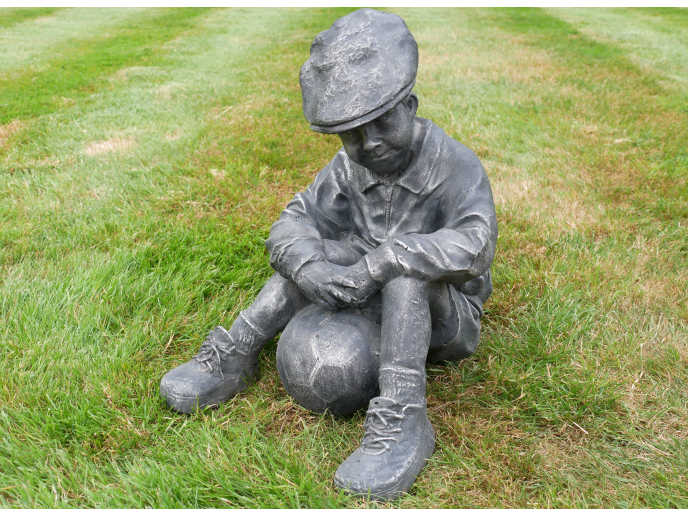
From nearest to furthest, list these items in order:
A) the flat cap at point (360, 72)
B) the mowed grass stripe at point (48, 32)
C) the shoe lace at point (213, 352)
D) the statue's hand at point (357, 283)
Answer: the flat cap at point (360, 72) → the statue's hand at point (357, 283) → the shoe lace at point (213, 352) → the mowed grass stripe at point (48, 32)

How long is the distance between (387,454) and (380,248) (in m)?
0.80

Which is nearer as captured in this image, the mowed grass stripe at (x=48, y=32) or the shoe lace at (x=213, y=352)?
the shoe lace at (x=213, y=352)

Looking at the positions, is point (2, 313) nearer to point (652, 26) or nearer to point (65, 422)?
point (65, 422)

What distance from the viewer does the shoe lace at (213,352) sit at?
284 centimetres

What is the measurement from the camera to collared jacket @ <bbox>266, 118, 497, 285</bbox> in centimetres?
241

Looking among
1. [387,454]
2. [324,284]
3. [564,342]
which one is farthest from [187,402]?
[564,342]

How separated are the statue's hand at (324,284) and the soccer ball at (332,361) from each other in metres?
0.13

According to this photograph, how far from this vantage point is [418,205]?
8.79ft

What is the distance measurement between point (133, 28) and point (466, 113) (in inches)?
368

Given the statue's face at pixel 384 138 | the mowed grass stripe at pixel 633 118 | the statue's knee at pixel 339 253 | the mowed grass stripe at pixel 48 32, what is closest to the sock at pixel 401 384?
the statue's knee at pixel 339 253

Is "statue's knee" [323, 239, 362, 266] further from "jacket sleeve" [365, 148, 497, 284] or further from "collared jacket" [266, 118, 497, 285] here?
"jacket sleeve" [365, 148, 497, 284]

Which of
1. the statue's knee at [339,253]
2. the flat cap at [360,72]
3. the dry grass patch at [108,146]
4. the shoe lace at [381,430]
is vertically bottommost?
the dry grass patch at [108,146]

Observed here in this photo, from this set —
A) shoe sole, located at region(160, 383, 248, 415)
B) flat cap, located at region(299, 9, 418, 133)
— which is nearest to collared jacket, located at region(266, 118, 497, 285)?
flat cap, located at region(299, 9, 418, 133)

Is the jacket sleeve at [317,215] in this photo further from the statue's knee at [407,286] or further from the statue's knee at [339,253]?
the statue's knee at [407,286]
